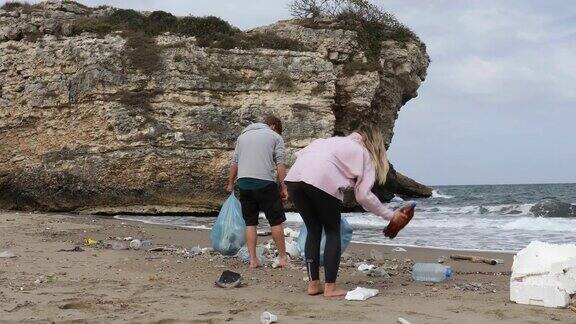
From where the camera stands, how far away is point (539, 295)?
4.46 metres

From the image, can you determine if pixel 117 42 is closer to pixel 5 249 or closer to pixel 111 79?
pixel 111 79

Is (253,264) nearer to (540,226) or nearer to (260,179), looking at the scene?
(260,179)

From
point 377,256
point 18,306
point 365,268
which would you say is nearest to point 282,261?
point 365,268

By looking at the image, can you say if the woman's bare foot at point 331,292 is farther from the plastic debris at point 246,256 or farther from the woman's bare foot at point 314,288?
the plastic debris at point 246,256

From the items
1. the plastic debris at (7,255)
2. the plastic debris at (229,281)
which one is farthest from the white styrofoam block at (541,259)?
the plastic debris at (7,255)

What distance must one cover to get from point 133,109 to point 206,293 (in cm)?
1447

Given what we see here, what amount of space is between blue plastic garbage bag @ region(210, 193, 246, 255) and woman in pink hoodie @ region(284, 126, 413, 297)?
242 centimetres

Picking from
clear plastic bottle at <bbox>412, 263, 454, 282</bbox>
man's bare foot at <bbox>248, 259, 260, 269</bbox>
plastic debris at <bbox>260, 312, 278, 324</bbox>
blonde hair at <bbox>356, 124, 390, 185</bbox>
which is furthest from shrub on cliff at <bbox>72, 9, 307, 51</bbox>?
plastic debris at <bbox>260, 312, 278, 324</bbox>

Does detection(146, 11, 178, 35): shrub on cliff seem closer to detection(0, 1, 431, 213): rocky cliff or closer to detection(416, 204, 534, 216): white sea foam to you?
detection(0, 1, 431, 213): rocky cliff

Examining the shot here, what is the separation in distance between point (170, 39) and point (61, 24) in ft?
11.8

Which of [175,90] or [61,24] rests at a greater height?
[61,24]

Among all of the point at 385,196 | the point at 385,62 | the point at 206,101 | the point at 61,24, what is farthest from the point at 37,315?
the point at 385,196

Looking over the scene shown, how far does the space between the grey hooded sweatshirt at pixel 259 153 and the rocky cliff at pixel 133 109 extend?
11926 millimetres

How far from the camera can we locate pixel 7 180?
723 inches
